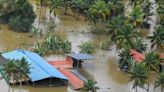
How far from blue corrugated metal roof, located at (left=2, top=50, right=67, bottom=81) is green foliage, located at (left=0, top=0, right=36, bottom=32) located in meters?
12.4

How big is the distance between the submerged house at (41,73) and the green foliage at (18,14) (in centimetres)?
1347

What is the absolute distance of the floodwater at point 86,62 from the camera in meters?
52.2

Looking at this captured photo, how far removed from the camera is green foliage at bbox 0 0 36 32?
67162 mm

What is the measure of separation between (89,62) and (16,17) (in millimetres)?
14819

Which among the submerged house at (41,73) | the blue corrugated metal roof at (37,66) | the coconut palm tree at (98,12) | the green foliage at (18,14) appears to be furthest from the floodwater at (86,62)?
the coconut palm tree at (98,12)

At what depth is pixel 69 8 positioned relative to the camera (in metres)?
78.6

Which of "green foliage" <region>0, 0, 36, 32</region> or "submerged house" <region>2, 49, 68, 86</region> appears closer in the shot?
"submerged house" <region>2, 49, 68, 86</region>

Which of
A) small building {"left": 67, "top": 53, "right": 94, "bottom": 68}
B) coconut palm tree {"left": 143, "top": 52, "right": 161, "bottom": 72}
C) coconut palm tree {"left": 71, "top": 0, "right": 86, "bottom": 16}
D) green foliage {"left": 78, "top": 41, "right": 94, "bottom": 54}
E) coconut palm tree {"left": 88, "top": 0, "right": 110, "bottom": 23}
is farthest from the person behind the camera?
coconut palm tree {"left": 71, "top": 0, "right": 86, "bottom": 16}

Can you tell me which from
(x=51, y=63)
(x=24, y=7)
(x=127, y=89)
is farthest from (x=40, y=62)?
(x=24, y=7)

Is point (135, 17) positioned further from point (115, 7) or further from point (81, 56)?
point (81, 56)

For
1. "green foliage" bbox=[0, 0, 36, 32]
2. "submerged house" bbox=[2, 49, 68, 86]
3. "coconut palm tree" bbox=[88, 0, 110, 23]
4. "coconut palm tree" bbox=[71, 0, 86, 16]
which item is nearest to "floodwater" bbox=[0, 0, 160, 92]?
"submerged house" bbox=[2, 49, 68, 86]

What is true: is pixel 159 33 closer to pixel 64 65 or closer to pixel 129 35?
pixel 129 35

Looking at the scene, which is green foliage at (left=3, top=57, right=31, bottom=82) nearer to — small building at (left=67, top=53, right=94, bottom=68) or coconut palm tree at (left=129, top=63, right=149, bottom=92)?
small building at (left=67, top=53, right=94, bottom=68)

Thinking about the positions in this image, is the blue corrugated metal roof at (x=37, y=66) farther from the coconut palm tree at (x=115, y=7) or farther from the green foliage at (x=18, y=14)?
the coconut palm tree at (x=115, y=7)
